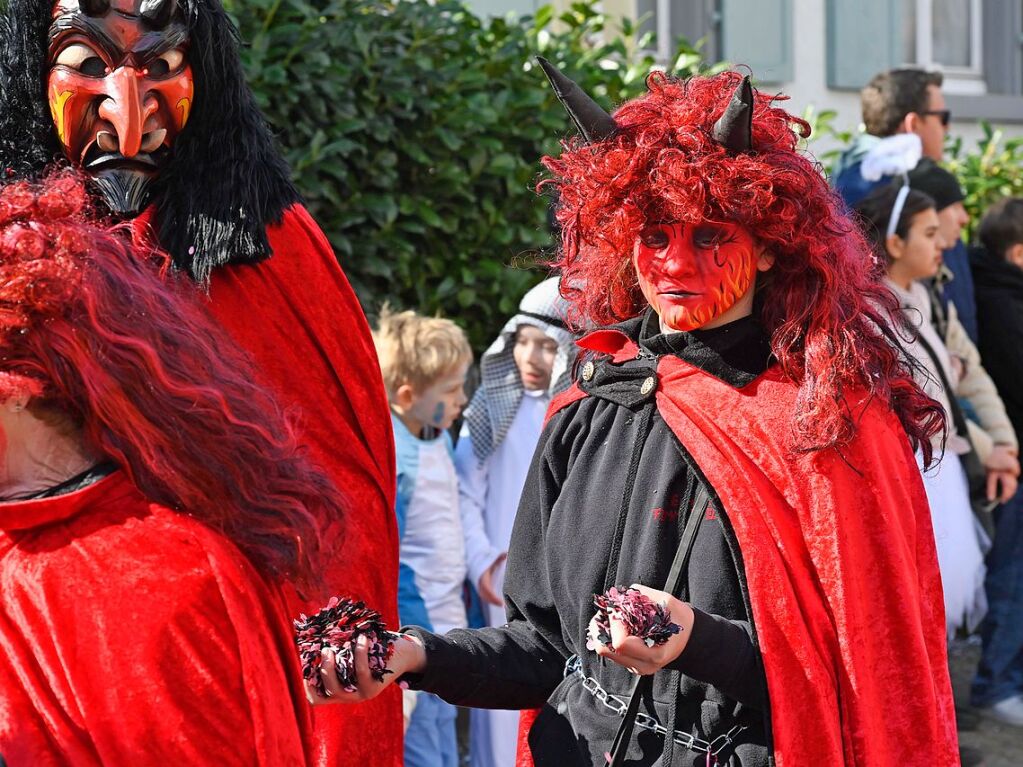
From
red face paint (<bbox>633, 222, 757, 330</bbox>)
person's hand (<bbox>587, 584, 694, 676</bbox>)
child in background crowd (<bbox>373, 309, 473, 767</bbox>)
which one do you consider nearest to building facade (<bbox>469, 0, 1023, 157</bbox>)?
child in background crowd (<bbox>373, 309, 473, 767</bbox>)

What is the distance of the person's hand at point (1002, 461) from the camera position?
5852 millimetres

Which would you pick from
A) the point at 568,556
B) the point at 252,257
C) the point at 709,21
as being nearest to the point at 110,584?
the point at 568,556

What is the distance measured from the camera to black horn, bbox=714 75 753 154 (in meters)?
2.50

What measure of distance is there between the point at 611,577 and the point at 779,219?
2.11ft

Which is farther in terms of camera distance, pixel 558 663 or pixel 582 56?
pixel 582 56

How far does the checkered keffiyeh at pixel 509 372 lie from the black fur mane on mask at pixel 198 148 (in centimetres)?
188

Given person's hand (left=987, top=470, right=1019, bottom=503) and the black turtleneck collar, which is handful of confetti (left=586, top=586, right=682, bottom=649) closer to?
the black turtleneck collar

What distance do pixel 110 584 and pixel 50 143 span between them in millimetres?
1239

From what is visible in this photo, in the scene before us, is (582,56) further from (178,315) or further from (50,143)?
(178,315)

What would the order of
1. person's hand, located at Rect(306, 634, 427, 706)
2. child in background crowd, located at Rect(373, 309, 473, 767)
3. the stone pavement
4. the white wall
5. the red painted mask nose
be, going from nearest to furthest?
person's hand, located at Rect(306, 634, 427, 706) < the red painted mask nose < child in background crowd, located at Rect(373, 309, 473, 767) < the stone pavement < the white wall

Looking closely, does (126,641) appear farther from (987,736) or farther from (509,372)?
(987,736)

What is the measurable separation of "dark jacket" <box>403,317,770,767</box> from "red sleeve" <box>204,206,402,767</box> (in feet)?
0.98

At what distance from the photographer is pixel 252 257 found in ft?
9.68

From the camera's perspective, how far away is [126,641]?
198 cm
